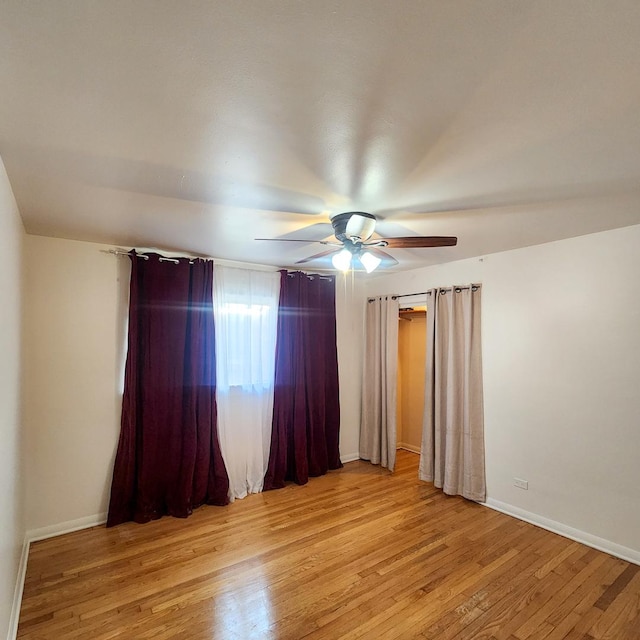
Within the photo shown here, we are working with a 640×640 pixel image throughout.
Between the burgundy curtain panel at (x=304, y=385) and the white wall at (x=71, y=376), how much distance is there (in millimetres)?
1592

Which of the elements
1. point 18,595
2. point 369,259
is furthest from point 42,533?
point 369,259

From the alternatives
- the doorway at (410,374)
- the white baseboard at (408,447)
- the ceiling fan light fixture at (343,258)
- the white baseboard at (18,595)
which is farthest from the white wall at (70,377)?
the white baseboard at (408,447)

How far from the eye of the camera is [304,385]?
13.8ft

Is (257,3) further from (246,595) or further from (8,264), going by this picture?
(246,595)

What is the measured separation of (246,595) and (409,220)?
2.66 m

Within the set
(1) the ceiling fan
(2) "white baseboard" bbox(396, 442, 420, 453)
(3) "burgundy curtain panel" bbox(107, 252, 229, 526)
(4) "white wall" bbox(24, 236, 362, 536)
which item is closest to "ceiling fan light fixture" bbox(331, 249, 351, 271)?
(1) the ceiling fan

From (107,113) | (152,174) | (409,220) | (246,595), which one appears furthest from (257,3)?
(246,595)

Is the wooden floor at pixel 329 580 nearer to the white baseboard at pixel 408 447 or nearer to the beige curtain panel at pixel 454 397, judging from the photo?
the beige curtain panel at pixel 454 397

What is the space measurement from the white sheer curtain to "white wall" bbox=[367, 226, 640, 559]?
7.45 ft

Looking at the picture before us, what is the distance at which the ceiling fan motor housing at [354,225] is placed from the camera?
2228 mm

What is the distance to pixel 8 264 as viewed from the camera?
193cm

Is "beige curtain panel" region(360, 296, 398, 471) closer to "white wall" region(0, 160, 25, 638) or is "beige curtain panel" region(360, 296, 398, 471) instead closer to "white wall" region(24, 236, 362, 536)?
"white wall" region(24, 236, 362, 536)

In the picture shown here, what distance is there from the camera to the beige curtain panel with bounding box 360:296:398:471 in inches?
177

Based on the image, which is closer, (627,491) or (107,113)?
(107,113)
